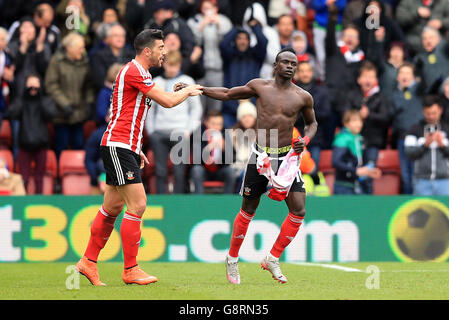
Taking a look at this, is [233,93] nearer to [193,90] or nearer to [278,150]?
[193,90]

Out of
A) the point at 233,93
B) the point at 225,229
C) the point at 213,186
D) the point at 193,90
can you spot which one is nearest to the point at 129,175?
the point at 193,90

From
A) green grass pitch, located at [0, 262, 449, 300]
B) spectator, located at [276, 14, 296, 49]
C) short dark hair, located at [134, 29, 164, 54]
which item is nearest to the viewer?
green grass pitch, located at [0, 262, 449, 300]

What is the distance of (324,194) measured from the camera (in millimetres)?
14352

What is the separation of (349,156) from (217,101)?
8.40ft

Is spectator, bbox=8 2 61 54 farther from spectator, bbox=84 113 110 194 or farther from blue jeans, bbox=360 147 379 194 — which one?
blue jeans, bbox=360 147 379 194

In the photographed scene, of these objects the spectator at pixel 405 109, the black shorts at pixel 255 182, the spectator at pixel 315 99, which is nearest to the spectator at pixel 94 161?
the spectator at pixel 315 99

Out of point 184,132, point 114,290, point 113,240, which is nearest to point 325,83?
point 184,132

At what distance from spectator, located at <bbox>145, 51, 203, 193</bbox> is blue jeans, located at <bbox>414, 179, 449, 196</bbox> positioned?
3.87 metres

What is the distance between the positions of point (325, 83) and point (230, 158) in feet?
8.79

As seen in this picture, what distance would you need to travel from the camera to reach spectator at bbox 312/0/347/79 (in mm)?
16219

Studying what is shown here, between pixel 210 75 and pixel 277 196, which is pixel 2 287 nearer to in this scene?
pixel 277 196

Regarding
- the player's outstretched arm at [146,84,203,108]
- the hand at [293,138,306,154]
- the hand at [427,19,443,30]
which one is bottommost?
the hand at [293,138,306,154]

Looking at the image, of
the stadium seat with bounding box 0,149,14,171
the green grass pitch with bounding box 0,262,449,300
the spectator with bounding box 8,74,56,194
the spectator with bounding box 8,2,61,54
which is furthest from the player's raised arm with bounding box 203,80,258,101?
the spectator with bounding box 8,2,61,54

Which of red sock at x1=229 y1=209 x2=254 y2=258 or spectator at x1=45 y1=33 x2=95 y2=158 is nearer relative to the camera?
red sock at x1=229 y1=209 x2=254 y2=258
